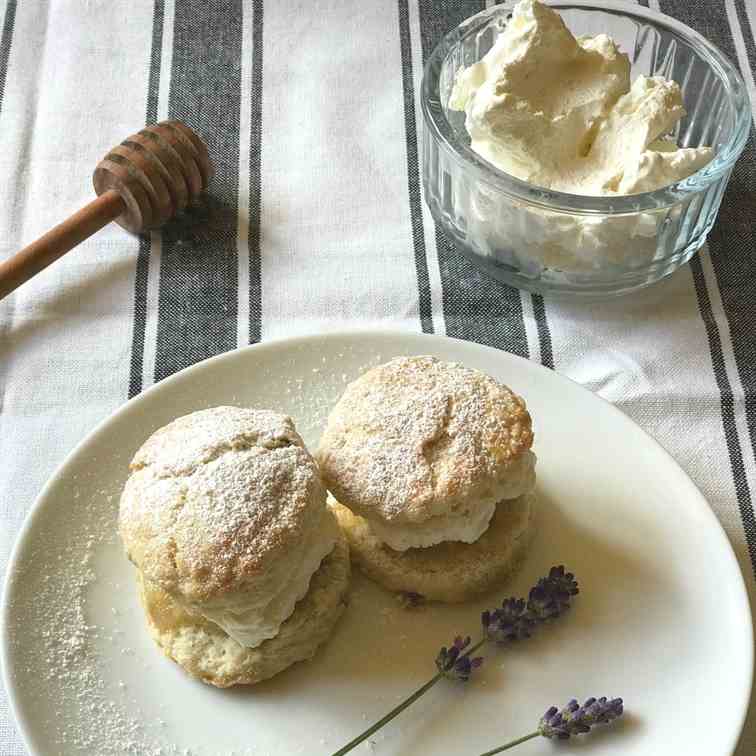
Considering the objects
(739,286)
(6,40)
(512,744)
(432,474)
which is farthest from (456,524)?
(6,40)

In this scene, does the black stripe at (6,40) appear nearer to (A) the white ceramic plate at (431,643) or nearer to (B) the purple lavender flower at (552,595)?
(A) the white ceramic plate at (431,643)

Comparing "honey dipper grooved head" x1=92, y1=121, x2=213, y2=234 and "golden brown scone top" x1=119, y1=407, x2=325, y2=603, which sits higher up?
"honey dipper grooved head" x1=92, y1=121, x2=213, y2=234

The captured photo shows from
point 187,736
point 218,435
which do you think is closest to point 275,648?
point 187,736

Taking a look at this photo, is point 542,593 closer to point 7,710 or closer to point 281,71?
point 7,710

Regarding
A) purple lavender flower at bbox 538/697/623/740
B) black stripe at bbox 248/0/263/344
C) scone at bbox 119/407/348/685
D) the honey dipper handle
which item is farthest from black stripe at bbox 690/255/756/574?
the honey dipper handle

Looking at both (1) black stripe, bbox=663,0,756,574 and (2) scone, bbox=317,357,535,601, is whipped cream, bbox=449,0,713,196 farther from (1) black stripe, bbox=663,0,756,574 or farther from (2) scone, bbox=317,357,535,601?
(2) scone, bbox=317,357,535,601

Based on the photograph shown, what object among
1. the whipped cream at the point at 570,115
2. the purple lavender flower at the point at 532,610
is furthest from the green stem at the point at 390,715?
the whipped cream at the point at 570,115

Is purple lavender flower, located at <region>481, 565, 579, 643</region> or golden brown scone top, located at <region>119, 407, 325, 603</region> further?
purple lavender flower, located at <region>481, 565, 579, 643</region>
